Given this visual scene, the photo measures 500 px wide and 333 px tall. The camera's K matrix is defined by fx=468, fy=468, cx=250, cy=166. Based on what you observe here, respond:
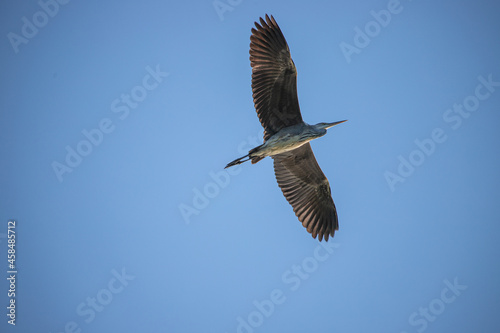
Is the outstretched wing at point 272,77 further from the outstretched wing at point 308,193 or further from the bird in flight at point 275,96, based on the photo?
the outstretched wing at point 308,193

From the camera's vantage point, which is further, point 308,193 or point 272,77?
point 308,193

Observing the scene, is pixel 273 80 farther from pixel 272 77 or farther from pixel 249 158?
pixel 249 158

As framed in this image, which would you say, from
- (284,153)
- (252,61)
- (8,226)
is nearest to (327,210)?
(284,153)

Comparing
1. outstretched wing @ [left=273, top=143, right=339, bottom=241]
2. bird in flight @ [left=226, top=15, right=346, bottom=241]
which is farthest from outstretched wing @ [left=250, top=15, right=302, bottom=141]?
outstretched wing @ [left=273, top=143, right=339, bottom=241]

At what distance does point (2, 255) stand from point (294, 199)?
13.7 metres

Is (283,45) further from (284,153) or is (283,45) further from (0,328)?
(0,328)

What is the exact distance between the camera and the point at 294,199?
12242 mm

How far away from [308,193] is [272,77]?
3385 mm

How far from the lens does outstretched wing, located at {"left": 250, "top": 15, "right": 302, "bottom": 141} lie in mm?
10438

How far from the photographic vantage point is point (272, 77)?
10.5 metres

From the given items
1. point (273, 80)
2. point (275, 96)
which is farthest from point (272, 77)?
point (275, 96)

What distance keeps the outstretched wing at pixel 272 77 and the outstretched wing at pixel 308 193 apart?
153 cm

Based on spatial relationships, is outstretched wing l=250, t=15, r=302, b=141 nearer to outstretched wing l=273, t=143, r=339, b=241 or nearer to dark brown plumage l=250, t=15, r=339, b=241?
dark brown plumage l=250, t=15, r=339, b=241

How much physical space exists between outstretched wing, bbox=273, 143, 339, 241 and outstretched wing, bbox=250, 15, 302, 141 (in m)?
1.53
